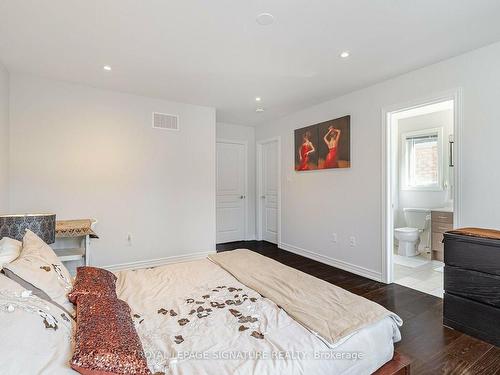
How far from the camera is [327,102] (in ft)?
13.1

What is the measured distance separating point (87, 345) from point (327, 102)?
3.97 m

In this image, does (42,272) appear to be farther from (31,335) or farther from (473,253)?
(473,253)

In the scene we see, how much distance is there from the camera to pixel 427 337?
2.15 m

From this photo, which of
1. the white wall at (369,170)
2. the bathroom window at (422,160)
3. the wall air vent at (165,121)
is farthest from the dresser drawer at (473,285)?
the wall air vent at (165,121)

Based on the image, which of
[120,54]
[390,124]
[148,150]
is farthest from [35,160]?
[390,124]

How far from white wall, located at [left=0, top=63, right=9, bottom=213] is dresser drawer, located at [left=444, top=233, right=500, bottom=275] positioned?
435cm

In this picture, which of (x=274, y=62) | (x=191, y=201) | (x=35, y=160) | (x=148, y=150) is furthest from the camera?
(x=191, y=201)

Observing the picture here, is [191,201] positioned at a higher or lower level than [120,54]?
lower

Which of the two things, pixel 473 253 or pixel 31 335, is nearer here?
pixel 31 335

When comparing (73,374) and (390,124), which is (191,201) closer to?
(390,124)

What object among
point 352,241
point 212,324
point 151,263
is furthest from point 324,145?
point 212,324

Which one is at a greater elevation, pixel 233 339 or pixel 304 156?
pixel 304 156

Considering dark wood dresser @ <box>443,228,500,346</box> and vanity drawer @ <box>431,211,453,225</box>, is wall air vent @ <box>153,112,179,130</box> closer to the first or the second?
dark wood dresser @ <box>443,228,500,346</box>

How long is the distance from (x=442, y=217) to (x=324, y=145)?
2108mm
